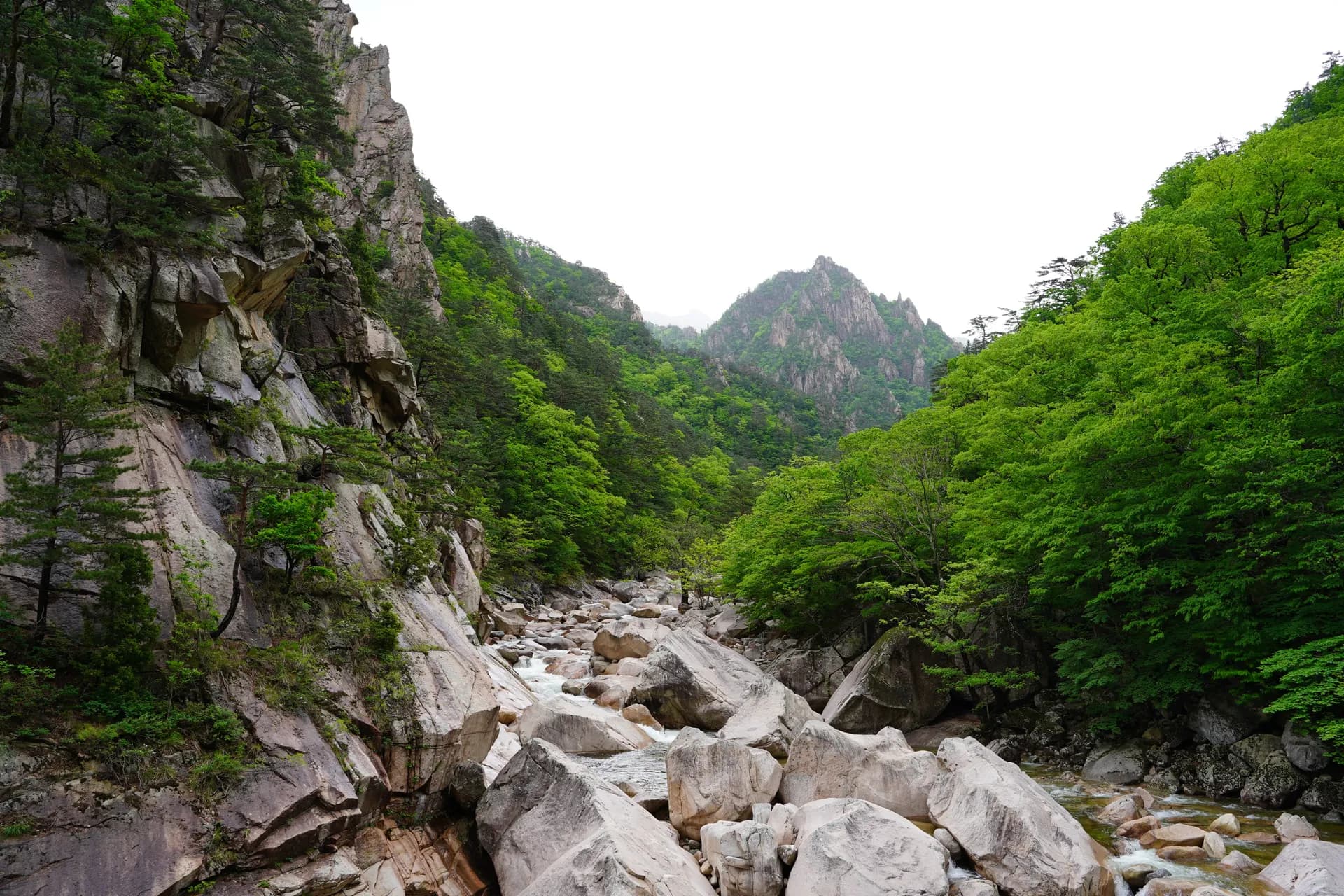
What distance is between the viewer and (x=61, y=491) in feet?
27.1

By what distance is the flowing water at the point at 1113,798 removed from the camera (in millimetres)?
10391

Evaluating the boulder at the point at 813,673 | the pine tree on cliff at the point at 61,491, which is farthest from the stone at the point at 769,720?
the pine tree on cliff at the point at 61,491

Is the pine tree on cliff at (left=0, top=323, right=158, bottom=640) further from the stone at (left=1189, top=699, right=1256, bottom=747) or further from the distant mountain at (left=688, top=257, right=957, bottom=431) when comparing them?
the distant mountain at (left=688, top=257, right=957, bottom=431)

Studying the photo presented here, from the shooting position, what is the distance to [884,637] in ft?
68.7

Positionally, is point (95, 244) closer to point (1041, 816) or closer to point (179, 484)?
point (179, 484)

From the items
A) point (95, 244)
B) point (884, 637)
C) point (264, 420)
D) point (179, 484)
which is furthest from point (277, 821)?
point (884, 637)

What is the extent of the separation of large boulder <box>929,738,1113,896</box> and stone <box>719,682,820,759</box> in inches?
180

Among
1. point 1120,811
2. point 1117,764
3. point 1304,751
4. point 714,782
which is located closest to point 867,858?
point 714,782

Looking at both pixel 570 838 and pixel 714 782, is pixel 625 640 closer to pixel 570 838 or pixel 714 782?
pixel 714 782

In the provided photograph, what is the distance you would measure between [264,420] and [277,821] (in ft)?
27.7

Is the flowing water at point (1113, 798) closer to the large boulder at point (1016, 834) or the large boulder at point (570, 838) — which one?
the large boulder at point (1016, 834)

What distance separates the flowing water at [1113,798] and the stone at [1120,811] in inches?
6.0

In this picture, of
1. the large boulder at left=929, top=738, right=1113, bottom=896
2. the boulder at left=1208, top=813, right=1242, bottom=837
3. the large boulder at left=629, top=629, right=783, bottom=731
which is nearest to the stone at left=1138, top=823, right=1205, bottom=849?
the boulder at left=1208, top=813, right=1242, bottom=837

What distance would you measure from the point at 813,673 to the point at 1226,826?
1320 centimetres
